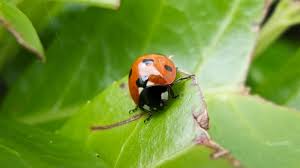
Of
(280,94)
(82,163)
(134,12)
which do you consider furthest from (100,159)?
(280,94)

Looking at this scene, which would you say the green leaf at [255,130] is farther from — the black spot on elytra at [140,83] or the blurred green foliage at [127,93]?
the black spot on elytra at [140,83]

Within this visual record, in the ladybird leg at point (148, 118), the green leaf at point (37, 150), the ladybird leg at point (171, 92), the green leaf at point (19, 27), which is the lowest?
the green leaf at point (37, 150)

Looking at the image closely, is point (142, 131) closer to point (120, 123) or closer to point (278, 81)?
point (120, 123)

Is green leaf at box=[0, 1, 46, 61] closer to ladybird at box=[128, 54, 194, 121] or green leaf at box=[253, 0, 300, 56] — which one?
ladybird at box=[128, 54, 194, 121]

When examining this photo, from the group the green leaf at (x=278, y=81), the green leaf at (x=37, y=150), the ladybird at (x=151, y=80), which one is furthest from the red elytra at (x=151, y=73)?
the green leaf at (x=278, y=81)

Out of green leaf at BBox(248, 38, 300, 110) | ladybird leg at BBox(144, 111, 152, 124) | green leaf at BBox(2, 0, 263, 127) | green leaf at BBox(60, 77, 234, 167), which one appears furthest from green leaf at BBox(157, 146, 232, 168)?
green leaf at BBox(248, 38, 300, 110)

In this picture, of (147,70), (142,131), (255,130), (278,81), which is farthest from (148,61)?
(278,81)

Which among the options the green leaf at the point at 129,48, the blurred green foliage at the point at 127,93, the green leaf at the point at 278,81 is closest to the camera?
the blurred green foliage at the point at 127,93
